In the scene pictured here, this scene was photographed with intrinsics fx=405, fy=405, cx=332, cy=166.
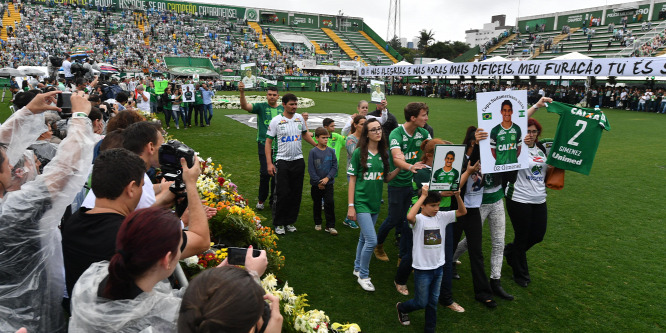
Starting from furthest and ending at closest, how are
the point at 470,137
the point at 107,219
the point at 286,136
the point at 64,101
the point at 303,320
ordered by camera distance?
the point at 286,136, the point at 470,137, the point at 64,101, the point at 303,320, the point at 107,219

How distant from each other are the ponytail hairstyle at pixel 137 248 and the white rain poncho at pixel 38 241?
0.89 metres

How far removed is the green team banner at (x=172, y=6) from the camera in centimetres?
5295

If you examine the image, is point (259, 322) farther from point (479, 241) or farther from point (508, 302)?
point (508, 302)

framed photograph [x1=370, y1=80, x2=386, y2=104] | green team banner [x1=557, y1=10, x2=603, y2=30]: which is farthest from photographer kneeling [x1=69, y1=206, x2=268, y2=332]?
green team banner [x1=557, y1=10, x2=603, y2=30]

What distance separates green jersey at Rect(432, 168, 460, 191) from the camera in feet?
12.4

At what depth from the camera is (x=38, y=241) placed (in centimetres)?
229

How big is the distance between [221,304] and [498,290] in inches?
161

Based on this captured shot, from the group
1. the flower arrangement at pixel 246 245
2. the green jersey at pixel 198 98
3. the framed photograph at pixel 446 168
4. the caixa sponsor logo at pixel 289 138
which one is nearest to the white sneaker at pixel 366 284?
the flower arrangement at pixel 246 245

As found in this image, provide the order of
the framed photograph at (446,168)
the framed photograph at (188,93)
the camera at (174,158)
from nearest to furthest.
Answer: the camera at (174,158) → the framed photograph at (446,168) → the framed photograph at (188,93)

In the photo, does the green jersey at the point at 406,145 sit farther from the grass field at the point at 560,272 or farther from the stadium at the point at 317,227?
the grass field at the point at 560,272

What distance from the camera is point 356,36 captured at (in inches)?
2766

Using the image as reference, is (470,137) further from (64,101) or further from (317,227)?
(64,101)

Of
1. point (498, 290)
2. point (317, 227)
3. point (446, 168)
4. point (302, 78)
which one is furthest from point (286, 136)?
point (302, 78)

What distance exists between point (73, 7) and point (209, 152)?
2064 inches
